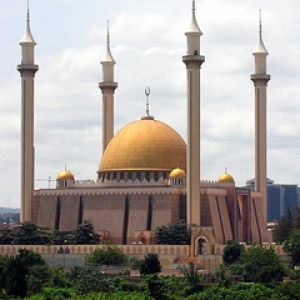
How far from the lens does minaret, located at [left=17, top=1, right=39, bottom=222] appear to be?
383ft

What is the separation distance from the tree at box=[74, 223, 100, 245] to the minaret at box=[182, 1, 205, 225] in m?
7.24

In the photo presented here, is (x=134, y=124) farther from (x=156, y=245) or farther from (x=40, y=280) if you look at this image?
(x=40, y=280)

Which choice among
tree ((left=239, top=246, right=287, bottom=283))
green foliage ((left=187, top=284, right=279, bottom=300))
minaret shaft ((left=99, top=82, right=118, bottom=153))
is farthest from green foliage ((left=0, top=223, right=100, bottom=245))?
green foliage ((left=187, top=284, right=279, bottom=300))

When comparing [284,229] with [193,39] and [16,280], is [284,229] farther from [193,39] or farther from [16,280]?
[16,280]

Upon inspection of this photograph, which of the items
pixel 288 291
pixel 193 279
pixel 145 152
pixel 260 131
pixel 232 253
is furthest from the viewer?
pixel 260 131

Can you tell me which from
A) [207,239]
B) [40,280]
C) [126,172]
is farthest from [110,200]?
[40,280]

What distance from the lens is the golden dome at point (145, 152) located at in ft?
387

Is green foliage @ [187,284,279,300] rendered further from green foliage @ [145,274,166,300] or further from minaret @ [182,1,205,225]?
minaret @ [182,1,205,225]

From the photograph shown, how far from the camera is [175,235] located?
362ft

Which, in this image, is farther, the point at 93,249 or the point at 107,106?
the point at 107,106

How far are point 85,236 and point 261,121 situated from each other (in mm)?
16077

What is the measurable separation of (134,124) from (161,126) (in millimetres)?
2081

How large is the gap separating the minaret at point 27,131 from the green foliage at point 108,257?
34.4 feet

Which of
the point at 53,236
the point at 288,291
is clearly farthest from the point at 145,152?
the point at 288,291
